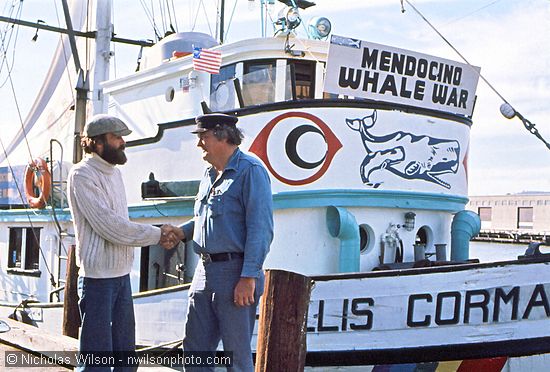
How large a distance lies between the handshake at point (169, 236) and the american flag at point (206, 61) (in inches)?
144

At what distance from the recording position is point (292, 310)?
4008 mm

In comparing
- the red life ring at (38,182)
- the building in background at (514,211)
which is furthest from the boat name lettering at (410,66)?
the building in background at (514,211)

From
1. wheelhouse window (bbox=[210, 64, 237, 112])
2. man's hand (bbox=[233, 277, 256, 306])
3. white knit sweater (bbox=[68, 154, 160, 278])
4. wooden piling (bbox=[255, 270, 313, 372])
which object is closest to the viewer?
man's hand (bbox=[233, 277, 256, 306])

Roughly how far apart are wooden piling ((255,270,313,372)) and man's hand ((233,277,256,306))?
0.48 metres

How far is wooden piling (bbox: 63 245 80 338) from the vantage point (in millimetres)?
6434

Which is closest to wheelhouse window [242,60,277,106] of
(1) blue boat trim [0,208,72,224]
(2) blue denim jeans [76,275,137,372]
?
(1) blue boat trim [0,208,72,224]

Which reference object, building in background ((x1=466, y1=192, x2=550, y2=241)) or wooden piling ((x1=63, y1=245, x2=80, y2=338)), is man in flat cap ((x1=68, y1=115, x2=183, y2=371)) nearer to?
wooden piling ((x1=63, y1=245, x2=80, y2=338))

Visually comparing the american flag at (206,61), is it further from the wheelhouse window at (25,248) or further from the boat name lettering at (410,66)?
the wheelhouse window at (25,248)

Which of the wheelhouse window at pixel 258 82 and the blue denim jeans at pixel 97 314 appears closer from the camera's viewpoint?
the blue denim jeans at pixel 97 314

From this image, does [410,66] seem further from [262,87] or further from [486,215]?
[486,215]

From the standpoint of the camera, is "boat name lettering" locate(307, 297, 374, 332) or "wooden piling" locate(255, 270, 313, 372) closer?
"wooden piling" locate(255, 270, 313, 372)

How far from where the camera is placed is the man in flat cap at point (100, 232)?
3670 mm

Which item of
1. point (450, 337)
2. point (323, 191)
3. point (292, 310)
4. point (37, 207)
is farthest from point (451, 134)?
point (37, 207)

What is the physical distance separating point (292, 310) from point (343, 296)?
5.47 ft
